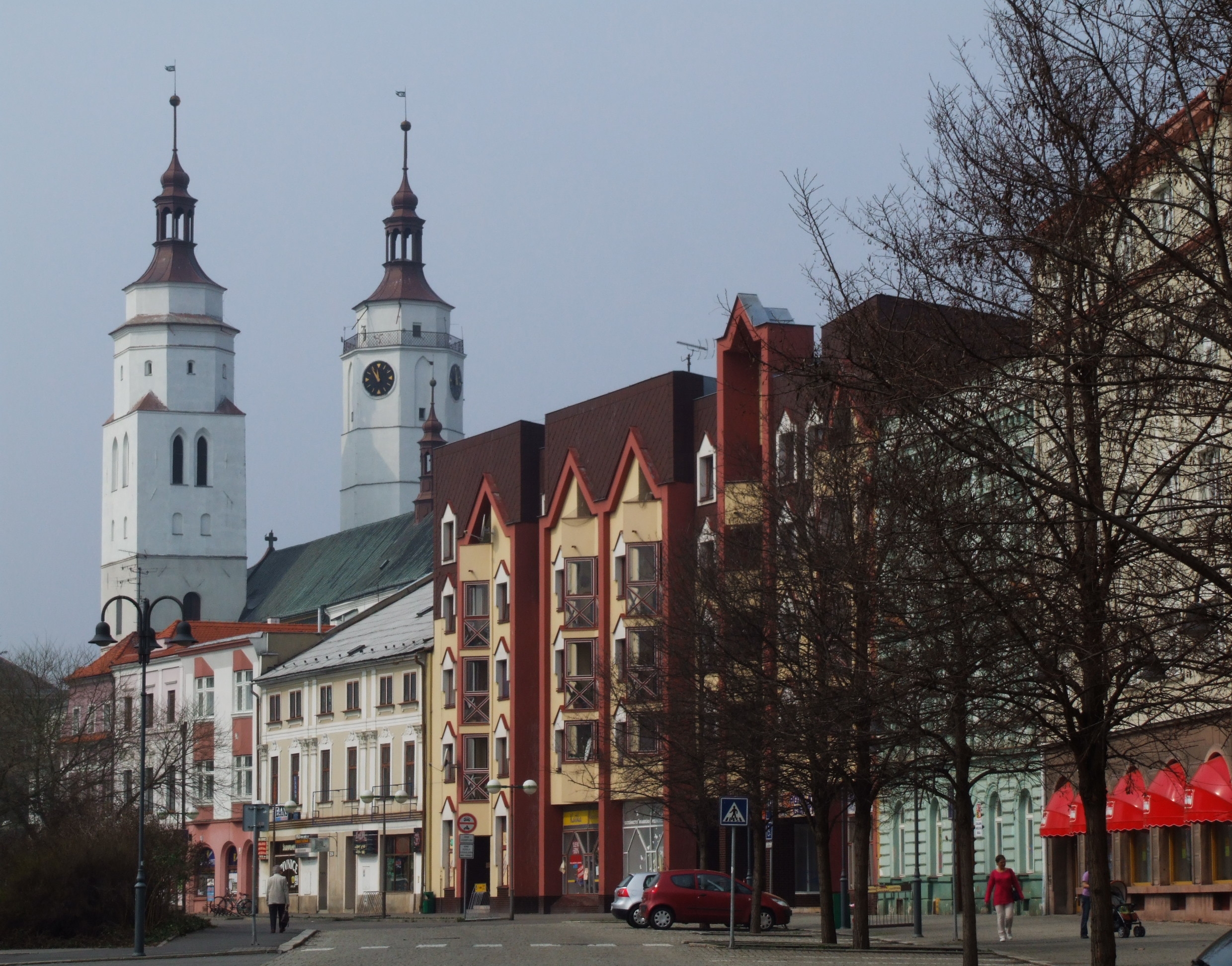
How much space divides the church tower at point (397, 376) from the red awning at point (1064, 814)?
104m

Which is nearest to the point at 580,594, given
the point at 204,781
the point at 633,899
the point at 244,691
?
the point at 633,899

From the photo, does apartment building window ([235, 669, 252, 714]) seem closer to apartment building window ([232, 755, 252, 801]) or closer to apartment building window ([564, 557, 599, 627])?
apartment building window ([232, 755, 252, 801])

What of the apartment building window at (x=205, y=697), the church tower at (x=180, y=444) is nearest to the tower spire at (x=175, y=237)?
the church tower at (x=180, y=444)

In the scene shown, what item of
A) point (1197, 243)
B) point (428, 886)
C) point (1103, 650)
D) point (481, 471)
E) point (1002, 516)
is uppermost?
point (481, 471)

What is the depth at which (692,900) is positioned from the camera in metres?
45.1

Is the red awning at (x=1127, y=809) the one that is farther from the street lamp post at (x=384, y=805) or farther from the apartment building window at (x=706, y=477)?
the street lamp post at (x=384, y=805)

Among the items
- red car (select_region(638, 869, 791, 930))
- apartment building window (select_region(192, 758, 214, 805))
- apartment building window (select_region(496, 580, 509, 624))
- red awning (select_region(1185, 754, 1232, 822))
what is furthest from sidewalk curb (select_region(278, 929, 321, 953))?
apartment building window (select_region(192, 758, 214, 805))

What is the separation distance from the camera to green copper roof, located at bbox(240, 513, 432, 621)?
116312 mm

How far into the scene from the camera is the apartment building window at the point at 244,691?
304 ft

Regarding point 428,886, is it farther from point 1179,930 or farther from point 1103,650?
point 1103,650

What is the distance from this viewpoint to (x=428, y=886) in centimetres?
7588

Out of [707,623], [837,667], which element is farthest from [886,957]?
[707,623]

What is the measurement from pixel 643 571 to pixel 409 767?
53.8 feet

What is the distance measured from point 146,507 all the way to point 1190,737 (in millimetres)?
107016
